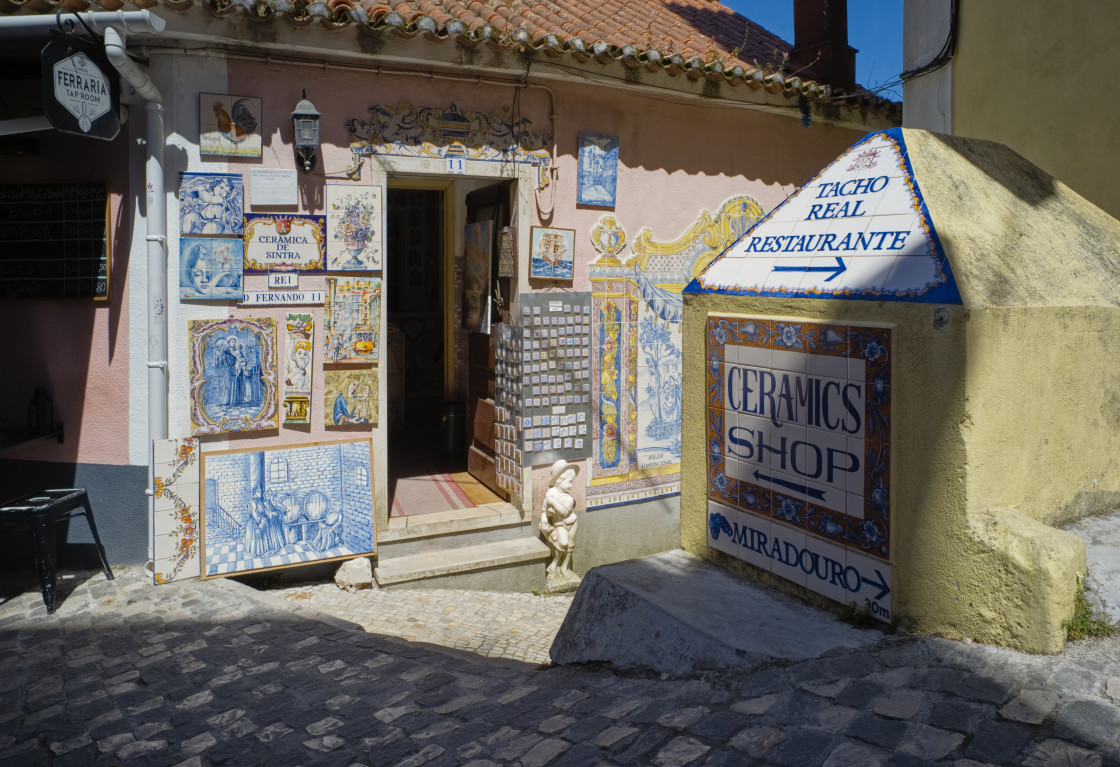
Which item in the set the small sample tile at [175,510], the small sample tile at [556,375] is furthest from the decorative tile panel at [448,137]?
the small sample tile at [175,510]

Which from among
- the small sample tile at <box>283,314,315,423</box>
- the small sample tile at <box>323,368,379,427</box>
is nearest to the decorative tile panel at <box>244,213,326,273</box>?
the small sample tile at <box>283,314,315,423</box>

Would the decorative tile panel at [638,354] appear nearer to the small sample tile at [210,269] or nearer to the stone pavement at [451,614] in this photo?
the stone pavement at [451,614]

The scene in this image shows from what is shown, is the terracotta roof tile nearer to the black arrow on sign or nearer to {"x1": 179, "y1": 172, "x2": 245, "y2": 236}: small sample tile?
{"x1": 179, "y1": 172, "x2": 245, "y2": 236}: small sample tile

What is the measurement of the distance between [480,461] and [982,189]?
5693 mm

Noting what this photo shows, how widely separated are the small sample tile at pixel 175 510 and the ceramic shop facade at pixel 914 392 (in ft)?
13.0

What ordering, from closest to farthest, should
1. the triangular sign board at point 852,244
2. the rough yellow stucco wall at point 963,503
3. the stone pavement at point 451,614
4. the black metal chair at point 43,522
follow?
1. the rough yellow stucco wall at point 963,503
2. the triangular sign board at point 852,244
3. the black metal chair at point 43,522
4. the stone pavement at point 451,614

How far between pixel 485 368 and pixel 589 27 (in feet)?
11.2

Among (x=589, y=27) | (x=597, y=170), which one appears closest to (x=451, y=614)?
(x=597, y=170)

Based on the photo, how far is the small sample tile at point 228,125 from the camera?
625cm

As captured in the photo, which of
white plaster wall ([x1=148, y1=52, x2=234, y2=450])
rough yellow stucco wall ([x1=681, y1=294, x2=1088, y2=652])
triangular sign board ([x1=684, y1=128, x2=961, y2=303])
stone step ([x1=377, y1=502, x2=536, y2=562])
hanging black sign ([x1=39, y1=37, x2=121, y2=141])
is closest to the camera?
rough yellow stucco wall ([x1=681, y1=294, x2=1088, y2=652])

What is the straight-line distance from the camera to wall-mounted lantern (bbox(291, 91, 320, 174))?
6305mm

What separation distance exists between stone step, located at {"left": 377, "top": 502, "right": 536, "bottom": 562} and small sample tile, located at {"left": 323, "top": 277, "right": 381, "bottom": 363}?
4.81 feet

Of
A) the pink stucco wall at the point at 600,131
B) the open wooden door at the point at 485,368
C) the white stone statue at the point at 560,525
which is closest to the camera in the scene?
the pink stucco wall at the point at 600,131

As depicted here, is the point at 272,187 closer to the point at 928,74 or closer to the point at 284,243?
the point at 284,243
